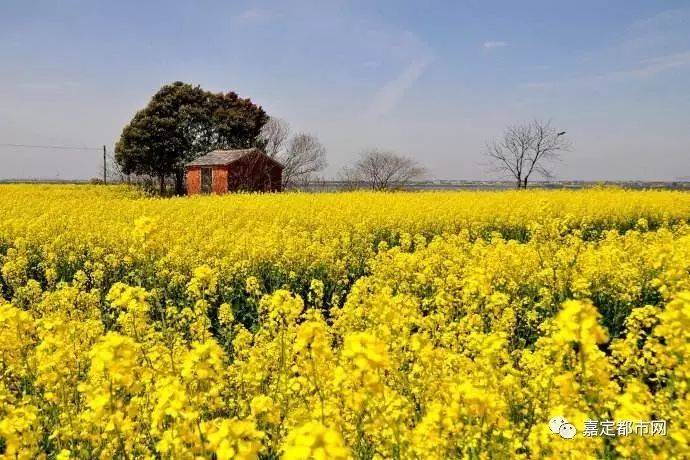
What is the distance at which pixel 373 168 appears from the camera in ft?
169

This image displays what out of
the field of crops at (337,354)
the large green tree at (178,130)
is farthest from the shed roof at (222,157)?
the field of crops at (337,354)

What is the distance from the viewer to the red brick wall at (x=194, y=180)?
34.9 m

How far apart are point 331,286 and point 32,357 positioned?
14.9 ft

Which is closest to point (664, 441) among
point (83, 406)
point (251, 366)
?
point (251, 366)

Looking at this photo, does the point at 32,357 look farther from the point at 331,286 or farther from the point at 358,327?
the point at 331,286

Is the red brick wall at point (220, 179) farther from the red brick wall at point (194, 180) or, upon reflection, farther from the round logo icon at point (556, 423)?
the round logo icon at point (556, 423)

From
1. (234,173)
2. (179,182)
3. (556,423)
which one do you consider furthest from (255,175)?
(556,423)

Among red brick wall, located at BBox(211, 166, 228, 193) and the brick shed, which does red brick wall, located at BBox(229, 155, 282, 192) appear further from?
red brick wall, located at BBox(211, 166, 228, 193)

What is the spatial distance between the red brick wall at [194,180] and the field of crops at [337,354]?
2479 cm

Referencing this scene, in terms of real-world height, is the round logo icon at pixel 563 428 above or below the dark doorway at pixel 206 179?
below

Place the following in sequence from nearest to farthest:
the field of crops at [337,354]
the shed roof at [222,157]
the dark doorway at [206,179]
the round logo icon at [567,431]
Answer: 1. the field of crops at [337,354]
2. the round logo icon at [567,431]
3. the shed roof at [222,157]
4. the dark doorway at [206,179]

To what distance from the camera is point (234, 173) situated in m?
33.0

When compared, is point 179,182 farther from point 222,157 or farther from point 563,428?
point 563,428

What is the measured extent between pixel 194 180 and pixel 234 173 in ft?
12.6
